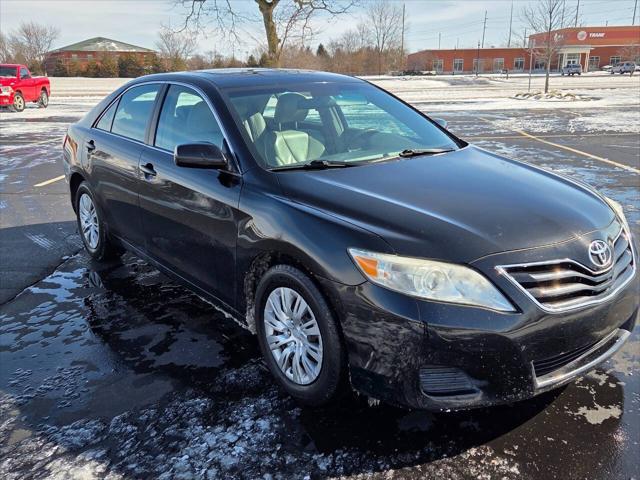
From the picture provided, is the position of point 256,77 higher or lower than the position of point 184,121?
higher

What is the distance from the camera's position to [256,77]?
388cm

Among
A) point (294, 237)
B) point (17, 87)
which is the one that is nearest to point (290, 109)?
point (294, 237)

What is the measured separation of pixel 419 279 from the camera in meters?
2.32

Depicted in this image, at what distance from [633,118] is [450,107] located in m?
7.23

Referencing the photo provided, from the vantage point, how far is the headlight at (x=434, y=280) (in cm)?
226

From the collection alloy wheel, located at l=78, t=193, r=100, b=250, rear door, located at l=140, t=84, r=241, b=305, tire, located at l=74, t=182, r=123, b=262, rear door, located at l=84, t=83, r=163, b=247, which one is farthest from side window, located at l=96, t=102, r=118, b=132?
rear door, located at l=140, t=84, r=241, b=305

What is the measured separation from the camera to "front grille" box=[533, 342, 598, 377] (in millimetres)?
2350

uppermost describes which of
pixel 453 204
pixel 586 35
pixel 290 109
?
pixel 586 35

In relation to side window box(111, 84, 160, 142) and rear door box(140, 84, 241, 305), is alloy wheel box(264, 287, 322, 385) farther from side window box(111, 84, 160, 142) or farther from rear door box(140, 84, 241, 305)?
side window box(111, 84, 160, 142)

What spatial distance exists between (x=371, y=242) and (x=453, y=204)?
0.55 meters

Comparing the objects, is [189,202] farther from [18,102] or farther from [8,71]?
[8,71]

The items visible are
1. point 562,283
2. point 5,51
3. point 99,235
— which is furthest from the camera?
point 5,51

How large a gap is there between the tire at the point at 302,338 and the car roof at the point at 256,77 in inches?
59.8

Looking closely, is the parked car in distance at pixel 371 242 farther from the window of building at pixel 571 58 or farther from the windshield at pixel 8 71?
the window of building at pixel 571 58
